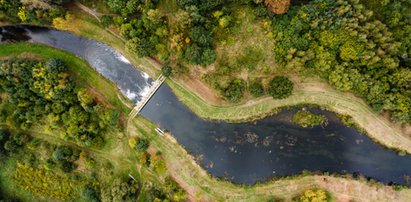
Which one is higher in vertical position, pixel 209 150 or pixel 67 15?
pixel 67 15

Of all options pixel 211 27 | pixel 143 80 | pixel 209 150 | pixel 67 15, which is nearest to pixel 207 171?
pixel 209 150

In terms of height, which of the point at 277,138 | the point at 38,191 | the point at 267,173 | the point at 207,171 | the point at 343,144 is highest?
the point at 343,144

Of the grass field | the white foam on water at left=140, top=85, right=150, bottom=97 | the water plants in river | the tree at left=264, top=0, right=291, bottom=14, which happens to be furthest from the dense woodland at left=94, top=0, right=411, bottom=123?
the water plants in river

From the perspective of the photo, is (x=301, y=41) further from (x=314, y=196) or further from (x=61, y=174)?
(x=61, y=174)

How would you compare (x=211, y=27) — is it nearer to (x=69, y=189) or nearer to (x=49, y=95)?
(x=49, y=95)

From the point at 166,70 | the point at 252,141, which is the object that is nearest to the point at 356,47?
the point at 252,141

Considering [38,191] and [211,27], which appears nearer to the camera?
[211,27]
